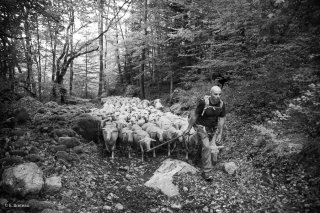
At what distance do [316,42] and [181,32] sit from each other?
689cm

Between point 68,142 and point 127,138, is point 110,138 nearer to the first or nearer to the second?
point 127,138

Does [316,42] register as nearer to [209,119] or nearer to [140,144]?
[209,119]

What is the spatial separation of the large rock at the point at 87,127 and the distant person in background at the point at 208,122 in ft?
11.0

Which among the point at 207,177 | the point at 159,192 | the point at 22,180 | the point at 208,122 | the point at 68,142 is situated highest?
the point at 208,122

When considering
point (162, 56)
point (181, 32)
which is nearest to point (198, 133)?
point (181, 32)

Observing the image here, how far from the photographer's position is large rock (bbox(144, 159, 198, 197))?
479 centimetres

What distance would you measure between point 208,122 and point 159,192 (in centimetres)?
216

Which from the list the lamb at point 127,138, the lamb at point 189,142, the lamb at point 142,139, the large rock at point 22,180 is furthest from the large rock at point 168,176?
the large rock at point 22,180

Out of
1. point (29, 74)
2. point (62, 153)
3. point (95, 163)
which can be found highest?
point (29, 74)

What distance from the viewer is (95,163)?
19.1ft

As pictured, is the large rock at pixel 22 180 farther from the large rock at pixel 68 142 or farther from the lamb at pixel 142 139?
the lamb at pixel 142 139

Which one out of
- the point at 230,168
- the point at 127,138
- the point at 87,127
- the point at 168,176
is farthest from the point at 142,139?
the point at 230,168

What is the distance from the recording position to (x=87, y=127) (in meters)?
7.13

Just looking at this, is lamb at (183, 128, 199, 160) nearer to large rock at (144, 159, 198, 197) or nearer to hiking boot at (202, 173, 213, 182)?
large rock at (144, 159, 198, 197)
